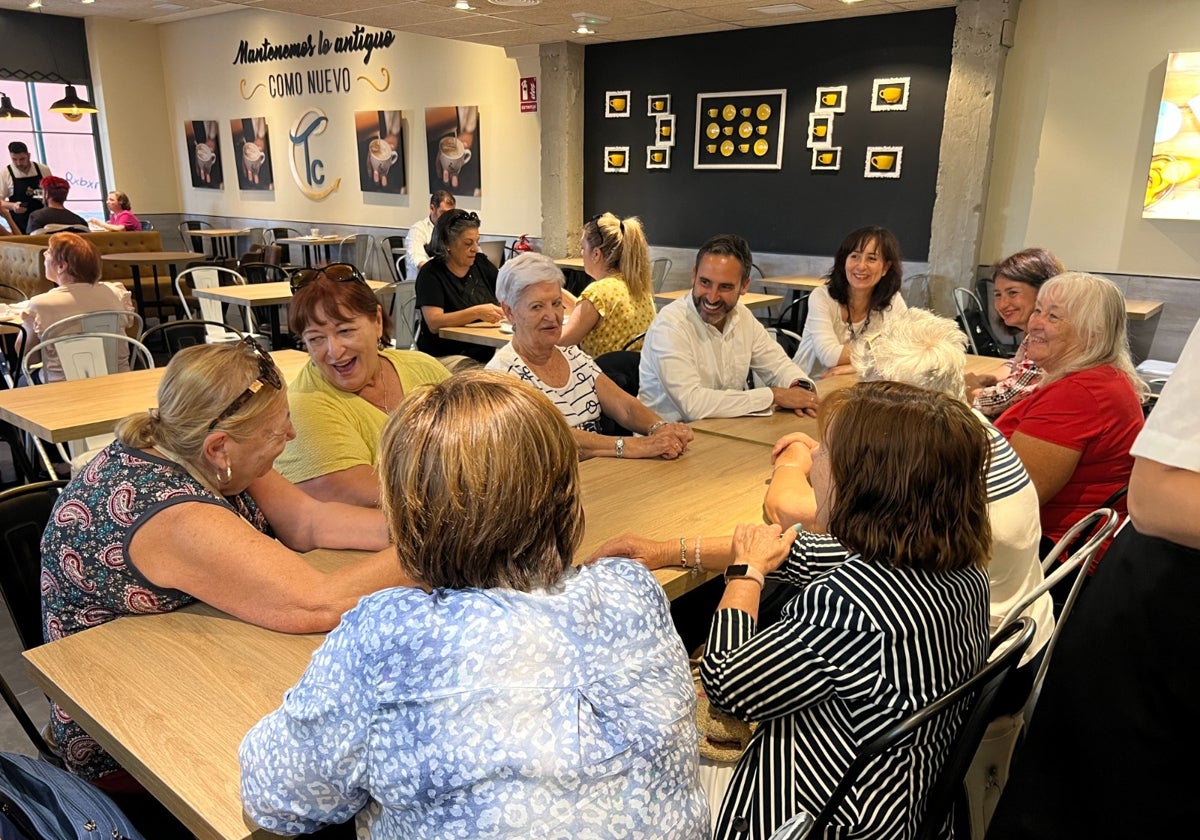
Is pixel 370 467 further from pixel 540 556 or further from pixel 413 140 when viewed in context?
pixel 413 140

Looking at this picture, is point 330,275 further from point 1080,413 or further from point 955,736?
point 1080,413

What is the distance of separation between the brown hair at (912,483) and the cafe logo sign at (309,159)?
1058 cm

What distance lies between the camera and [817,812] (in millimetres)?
1279

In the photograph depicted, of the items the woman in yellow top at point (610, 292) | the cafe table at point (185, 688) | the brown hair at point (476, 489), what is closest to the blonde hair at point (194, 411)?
the cafe table at point (185, 688)

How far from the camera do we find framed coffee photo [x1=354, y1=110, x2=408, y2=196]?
32.5ft

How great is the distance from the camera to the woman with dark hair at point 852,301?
3.84 meters

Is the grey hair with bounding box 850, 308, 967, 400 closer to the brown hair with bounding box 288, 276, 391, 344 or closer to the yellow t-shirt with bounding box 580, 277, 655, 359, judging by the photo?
the brown hair with bounding box 288, 276, 391, 344

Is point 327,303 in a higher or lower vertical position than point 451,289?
higher

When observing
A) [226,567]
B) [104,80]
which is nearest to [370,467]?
[226,567]

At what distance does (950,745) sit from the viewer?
137 centimetres

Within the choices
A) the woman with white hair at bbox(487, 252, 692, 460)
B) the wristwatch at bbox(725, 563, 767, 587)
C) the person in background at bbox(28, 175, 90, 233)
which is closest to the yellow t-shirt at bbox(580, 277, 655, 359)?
the woman with white hair at bbox(487, 252, 692, 460)

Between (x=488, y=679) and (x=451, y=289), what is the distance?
4.08 metres

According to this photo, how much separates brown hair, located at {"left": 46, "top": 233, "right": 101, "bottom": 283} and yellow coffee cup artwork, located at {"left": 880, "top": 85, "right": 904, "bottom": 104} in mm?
5844

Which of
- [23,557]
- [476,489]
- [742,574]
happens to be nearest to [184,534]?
[23,557]
